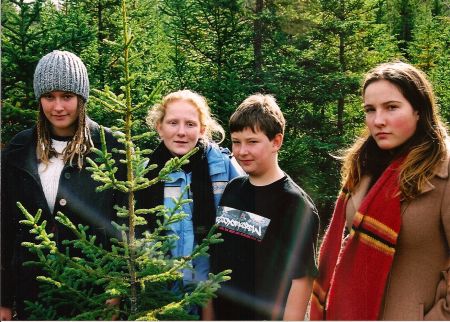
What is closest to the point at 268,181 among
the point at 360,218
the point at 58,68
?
the point at 360,218

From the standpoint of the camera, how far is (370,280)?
2.74 m

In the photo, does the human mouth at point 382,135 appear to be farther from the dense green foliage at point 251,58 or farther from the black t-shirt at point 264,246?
the dense green foliage at point 251,58

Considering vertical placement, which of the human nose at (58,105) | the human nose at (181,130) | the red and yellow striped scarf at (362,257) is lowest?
the red and yellow striped scarf at (362,257)

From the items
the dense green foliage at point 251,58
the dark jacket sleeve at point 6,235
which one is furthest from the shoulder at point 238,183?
the dense green foliage at point 251,58

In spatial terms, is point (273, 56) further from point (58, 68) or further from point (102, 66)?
point (58, 68)

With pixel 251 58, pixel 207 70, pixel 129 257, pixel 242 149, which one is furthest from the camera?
pixel 251 58

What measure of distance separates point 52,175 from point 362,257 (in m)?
2.03

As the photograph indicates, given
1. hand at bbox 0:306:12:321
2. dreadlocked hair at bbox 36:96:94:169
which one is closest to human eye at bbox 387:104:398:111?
dreadlocked hair at bbox 36:96:94:169

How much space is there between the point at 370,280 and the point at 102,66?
5994 millimetres

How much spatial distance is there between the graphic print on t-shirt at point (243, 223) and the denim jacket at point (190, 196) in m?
0.27

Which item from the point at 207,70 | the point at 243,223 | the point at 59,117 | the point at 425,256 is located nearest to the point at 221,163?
the point at 243,223

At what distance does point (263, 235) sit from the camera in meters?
3.11

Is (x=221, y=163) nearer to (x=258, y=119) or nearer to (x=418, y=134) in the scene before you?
(x=258, y=119)

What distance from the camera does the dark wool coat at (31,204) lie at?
328cm
